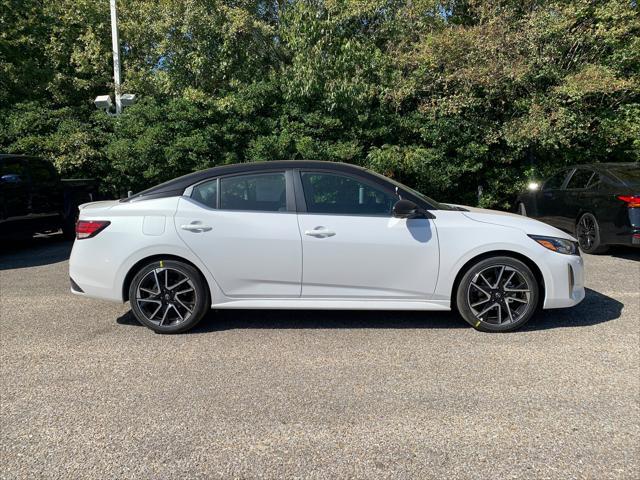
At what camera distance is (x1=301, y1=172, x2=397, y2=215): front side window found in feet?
14.6

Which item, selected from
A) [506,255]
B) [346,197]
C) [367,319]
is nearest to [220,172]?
[346,197]

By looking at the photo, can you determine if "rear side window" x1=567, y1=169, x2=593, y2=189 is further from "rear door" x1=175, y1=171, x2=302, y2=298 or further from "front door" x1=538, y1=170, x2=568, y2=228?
"rear door" x1=175, y1=171, x2=302, y2=298

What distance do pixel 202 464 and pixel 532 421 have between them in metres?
1.91

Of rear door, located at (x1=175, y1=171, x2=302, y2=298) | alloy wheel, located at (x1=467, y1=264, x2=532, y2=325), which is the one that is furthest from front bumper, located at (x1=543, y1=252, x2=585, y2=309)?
rear door, located at (x1=175, y1=171, x2=302, y2=298)

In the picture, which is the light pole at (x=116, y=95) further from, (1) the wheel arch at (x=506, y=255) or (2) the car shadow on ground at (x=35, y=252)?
(1) the wheel arch at (x=506, y=255)

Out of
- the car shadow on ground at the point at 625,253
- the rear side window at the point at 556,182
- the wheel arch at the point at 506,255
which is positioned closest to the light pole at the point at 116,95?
the rear side window at the point at 556,182

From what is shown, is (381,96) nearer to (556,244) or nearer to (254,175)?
(254,175)

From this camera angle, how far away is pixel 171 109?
11625 millimetres

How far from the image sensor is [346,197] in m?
4.45

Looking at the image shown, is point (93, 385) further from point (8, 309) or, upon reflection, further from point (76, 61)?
point (76, 61)

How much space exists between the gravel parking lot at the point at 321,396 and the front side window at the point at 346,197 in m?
1.09

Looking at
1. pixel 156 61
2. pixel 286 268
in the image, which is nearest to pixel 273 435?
pixel 286 268

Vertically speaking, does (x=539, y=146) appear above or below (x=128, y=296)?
above

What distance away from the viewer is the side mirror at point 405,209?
429cm
